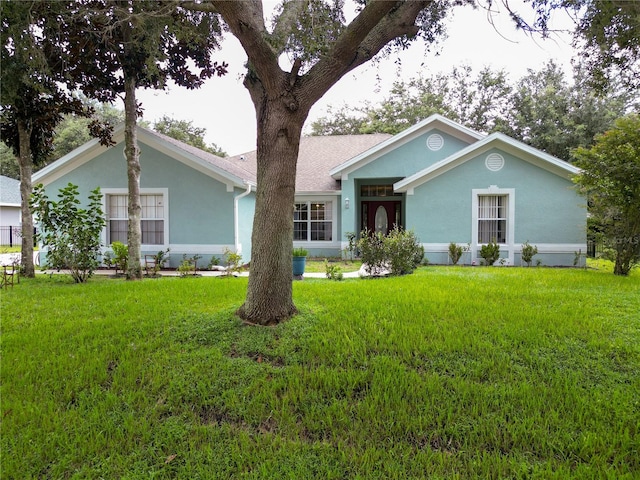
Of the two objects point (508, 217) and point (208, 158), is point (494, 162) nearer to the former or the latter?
point (508, 217)

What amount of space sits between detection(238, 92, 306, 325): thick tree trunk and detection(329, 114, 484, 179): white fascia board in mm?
9509

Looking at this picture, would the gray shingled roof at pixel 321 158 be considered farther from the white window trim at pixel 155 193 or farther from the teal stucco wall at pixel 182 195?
the white window trim at pixel 155 193

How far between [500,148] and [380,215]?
543 cm

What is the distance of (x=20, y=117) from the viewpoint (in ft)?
31.8

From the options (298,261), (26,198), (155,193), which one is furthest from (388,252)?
(26,198)

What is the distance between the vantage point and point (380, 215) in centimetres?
1584

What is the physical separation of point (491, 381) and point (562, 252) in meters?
10.8

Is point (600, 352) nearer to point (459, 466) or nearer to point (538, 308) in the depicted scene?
point (538, 308)

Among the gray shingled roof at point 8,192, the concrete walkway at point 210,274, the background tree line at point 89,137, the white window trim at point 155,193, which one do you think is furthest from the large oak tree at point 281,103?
the background tree line at point 89,137

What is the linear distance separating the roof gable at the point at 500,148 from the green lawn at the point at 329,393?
24.3 ft

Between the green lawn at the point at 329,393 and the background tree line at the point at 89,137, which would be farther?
the background tree line at the point at 89,137

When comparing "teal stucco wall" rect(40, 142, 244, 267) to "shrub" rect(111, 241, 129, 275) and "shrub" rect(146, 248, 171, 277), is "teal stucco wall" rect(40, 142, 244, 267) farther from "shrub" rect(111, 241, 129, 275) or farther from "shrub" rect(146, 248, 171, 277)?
"shrub" rect(111, 241, 129, 275)

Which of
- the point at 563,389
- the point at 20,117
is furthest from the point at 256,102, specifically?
the point at 20,117

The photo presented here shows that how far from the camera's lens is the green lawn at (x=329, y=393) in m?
2.59
